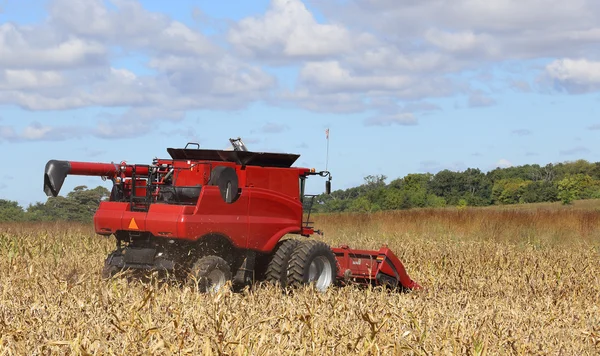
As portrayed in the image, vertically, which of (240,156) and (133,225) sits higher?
(240,156)

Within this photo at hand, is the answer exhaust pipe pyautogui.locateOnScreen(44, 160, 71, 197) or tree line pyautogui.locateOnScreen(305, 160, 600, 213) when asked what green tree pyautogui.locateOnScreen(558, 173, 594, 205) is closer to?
tree line pyautogui.locateOnScreen(305, 160, 600, 213)

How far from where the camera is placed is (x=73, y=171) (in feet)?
34.5

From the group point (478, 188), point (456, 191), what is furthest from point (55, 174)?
point (478, 188)

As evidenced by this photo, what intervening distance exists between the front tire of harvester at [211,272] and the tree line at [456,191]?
25.3 meters

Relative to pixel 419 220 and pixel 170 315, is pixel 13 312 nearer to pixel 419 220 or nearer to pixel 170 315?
pixel 170 315

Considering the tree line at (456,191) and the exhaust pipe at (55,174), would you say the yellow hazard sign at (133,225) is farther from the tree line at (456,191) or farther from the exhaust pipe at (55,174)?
the tree line at (456,191)

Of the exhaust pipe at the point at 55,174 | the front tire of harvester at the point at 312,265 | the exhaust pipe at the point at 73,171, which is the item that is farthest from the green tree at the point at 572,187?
the exhaust pipe at the point at 55,174

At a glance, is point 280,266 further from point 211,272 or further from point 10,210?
point 10,210

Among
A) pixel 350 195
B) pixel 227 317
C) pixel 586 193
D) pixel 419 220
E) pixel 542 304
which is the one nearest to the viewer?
pixel 227 317

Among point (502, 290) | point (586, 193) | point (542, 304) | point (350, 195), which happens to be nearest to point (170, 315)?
point (542, 304)

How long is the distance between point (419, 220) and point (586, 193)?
3663 cm

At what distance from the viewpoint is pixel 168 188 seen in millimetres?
10500

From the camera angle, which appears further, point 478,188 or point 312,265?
point 478,188

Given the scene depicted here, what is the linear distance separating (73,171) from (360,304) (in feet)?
16.6
